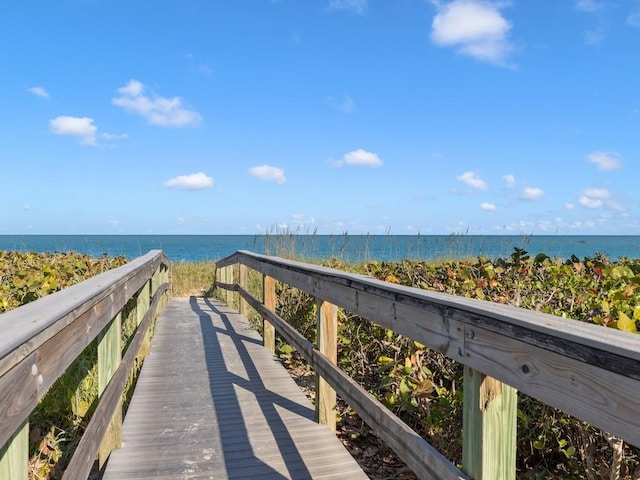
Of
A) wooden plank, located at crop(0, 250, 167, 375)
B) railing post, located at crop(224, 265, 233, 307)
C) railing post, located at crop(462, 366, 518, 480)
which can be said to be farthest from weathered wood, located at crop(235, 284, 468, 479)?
railing post, located at crop(224, 265, 233, 307)

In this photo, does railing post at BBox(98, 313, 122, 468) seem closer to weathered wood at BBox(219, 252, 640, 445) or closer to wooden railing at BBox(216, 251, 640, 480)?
wooden railing at BBox(216, 251, 640, 480)

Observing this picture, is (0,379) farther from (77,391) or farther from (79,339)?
(77,391)

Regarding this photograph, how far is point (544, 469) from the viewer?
254cm

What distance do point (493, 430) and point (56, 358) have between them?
1.27 m

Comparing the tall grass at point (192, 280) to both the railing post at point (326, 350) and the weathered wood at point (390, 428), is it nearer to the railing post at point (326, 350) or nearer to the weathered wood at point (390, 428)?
the railing post at point (326, 350)

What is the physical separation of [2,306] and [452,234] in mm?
6705

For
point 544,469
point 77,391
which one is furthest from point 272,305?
point 544,469

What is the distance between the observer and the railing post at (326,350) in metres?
2.99

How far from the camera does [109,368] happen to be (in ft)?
8.38

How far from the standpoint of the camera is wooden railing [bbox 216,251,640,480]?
3.14 feet

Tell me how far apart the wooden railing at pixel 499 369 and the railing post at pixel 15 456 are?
1.18m

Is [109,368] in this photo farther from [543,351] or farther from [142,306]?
[543,351]

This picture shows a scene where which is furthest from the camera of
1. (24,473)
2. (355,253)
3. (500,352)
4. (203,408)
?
(355,253)

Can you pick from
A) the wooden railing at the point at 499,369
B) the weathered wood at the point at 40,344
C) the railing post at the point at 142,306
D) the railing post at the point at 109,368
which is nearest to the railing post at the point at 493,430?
the wooden railing at the point at 499,369
